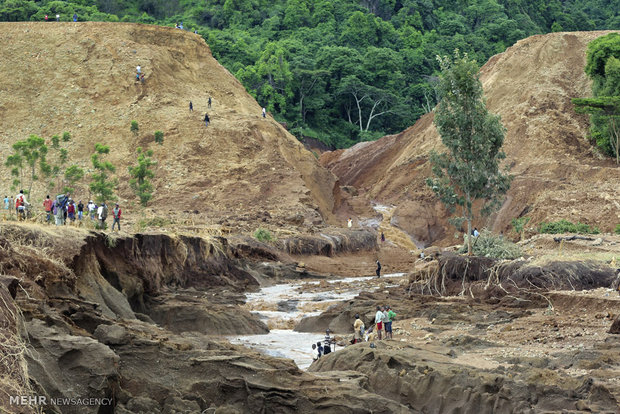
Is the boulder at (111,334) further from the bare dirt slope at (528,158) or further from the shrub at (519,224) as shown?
the shrub at (519,224)

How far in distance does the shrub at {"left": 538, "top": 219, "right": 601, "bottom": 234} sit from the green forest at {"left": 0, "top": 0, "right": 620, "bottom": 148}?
37080mm

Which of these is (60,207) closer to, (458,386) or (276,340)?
(276,340)

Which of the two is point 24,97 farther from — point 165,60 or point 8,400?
point 8,400

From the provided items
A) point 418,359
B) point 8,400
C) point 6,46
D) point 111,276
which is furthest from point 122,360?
point 6,46

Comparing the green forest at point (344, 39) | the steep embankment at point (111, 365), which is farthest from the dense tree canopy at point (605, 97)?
the steep embankment at point (111, 365)

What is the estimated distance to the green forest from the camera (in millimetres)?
81750

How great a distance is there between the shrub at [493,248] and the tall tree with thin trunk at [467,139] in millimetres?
537

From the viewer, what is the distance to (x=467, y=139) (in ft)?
102

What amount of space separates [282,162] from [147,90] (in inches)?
422

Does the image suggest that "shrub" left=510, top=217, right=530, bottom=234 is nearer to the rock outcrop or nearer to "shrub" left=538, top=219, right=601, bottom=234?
"shrub" left=538, top=219, right=601, bottom=234

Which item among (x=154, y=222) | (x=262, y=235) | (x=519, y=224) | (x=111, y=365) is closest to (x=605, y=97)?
(x=519, y=224)

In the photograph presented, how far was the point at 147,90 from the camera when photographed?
5759cm

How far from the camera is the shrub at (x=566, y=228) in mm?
42750

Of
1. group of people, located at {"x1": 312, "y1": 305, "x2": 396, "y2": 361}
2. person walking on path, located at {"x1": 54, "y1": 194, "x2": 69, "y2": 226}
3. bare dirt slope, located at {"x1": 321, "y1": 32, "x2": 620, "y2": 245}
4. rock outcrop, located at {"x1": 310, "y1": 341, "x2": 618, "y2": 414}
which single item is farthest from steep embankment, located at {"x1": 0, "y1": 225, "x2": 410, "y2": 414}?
bare dirt slope, located at {"x1": 321, "y1": 32, "x2": 620, "y2": 245}
